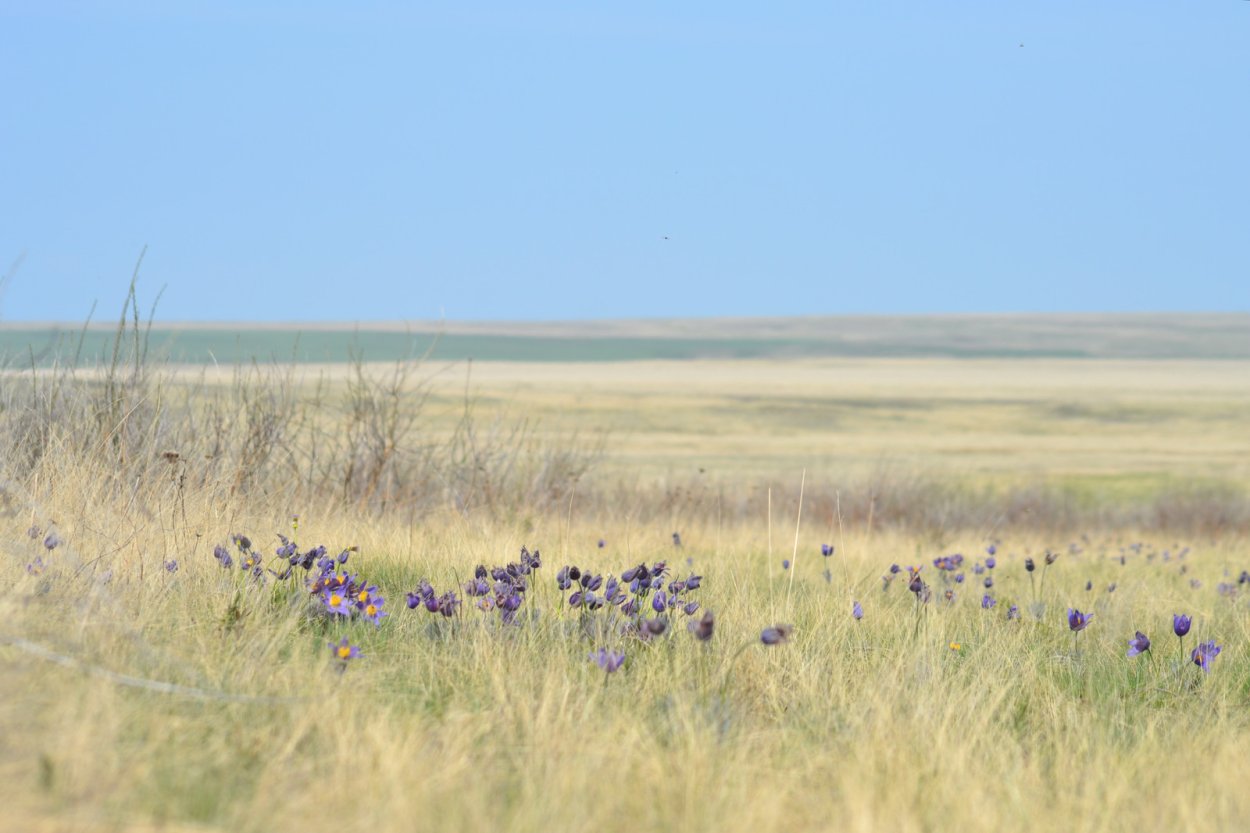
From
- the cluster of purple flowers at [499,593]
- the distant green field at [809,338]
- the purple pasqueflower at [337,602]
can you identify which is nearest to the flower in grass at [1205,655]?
the cluster of purple flowers at [499,593]

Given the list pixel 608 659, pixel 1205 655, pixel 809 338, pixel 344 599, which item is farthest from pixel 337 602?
pixel 809 338

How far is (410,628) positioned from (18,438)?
14.7ft

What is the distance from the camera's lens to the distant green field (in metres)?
88.9

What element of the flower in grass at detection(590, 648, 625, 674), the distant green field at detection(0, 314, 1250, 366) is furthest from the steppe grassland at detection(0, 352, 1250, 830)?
the distant green field at detection(0, 314, 1250, 366)

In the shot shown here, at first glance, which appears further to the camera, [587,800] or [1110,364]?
[1110,364]

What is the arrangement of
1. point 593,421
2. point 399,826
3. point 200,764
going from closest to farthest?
point 399,826
point 200,764
point 593,421

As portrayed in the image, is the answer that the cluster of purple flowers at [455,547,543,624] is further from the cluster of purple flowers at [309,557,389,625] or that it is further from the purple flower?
the purple flower

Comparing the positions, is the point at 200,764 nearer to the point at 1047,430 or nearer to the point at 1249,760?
the point at 1249,760

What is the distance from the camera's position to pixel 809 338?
4102 inches

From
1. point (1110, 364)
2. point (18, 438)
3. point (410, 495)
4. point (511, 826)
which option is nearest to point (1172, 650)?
point (511, 826)

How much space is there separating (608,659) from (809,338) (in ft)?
335

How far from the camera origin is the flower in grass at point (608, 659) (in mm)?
3404

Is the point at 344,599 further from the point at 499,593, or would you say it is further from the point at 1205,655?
the point at 1205,655

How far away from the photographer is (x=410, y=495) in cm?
904
